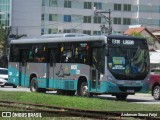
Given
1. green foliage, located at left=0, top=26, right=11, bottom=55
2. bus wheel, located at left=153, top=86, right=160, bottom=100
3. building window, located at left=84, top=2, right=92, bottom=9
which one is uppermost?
building window, located at left=84, top=2, right=92, bottom=9

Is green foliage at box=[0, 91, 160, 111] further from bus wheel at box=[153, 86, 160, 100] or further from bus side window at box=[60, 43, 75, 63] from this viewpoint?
bus wheel at box=[153, 86, 160, 100]

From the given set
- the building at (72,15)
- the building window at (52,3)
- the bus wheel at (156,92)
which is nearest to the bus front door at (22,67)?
the bus wheel at (156,92)

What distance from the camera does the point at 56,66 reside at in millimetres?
29203

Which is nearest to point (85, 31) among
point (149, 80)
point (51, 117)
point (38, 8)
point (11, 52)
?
point (38, 8)

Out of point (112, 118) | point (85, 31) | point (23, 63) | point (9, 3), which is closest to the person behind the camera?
point (112, 118)

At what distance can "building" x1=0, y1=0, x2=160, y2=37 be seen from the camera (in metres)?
95.0

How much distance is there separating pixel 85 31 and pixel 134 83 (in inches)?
3031

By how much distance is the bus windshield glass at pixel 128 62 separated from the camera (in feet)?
83.8

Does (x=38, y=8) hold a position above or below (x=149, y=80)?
above

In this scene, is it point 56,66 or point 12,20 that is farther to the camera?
point 12,20

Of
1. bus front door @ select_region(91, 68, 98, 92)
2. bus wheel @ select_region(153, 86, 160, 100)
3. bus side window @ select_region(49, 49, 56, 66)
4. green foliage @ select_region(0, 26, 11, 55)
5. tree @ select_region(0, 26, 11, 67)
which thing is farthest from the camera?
green foliage @ select_region(0, 26, 11, 55)

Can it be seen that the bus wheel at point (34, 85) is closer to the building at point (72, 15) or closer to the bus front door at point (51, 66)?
the bus front door at point (51, 66)

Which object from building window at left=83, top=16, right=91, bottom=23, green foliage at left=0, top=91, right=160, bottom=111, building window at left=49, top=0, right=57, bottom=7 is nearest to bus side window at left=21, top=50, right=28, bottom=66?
green foliage at left=0, top=91, right=160, bottom=111

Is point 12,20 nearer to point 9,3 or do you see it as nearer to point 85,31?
point 9,3
